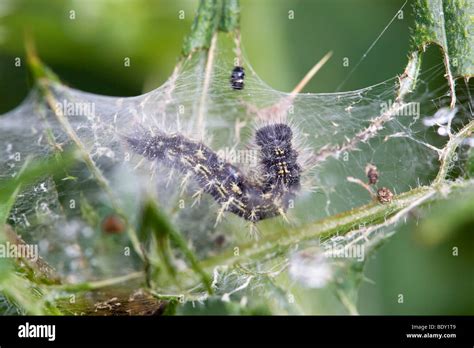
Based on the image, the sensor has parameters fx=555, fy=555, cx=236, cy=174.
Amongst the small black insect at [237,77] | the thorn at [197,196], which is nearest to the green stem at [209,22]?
the small black insect at [237,77]

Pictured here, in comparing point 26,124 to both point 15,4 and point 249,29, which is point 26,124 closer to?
point 15,4

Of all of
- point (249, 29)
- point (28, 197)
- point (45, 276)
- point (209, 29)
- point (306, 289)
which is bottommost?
point (306, 289)

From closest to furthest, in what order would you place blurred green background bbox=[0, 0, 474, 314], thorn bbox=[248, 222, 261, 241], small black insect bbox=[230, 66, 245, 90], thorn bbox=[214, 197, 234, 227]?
1. thorn bbox=[248, 222, 261, 241]
2. thorn bbox=[214, 197, 234, 227]
3. small black insect bbox=[230, 66, 245, 90]
4. blurred green background bbox=[0, 0, 474, 314]

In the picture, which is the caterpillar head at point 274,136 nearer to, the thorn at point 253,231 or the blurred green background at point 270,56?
Result: the thorn at point 253,231

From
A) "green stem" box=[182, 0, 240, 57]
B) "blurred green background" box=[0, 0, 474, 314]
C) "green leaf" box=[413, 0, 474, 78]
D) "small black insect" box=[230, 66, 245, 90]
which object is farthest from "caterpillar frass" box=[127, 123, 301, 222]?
"blurred green background" box=[0, 0, 474, 314]

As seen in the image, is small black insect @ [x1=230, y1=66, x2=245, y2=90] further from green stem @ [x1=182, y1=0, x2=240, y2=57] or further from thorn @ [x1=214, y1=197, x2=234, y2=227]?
thorn @ [x1=214, y1=197, x2=234, y2=227]
